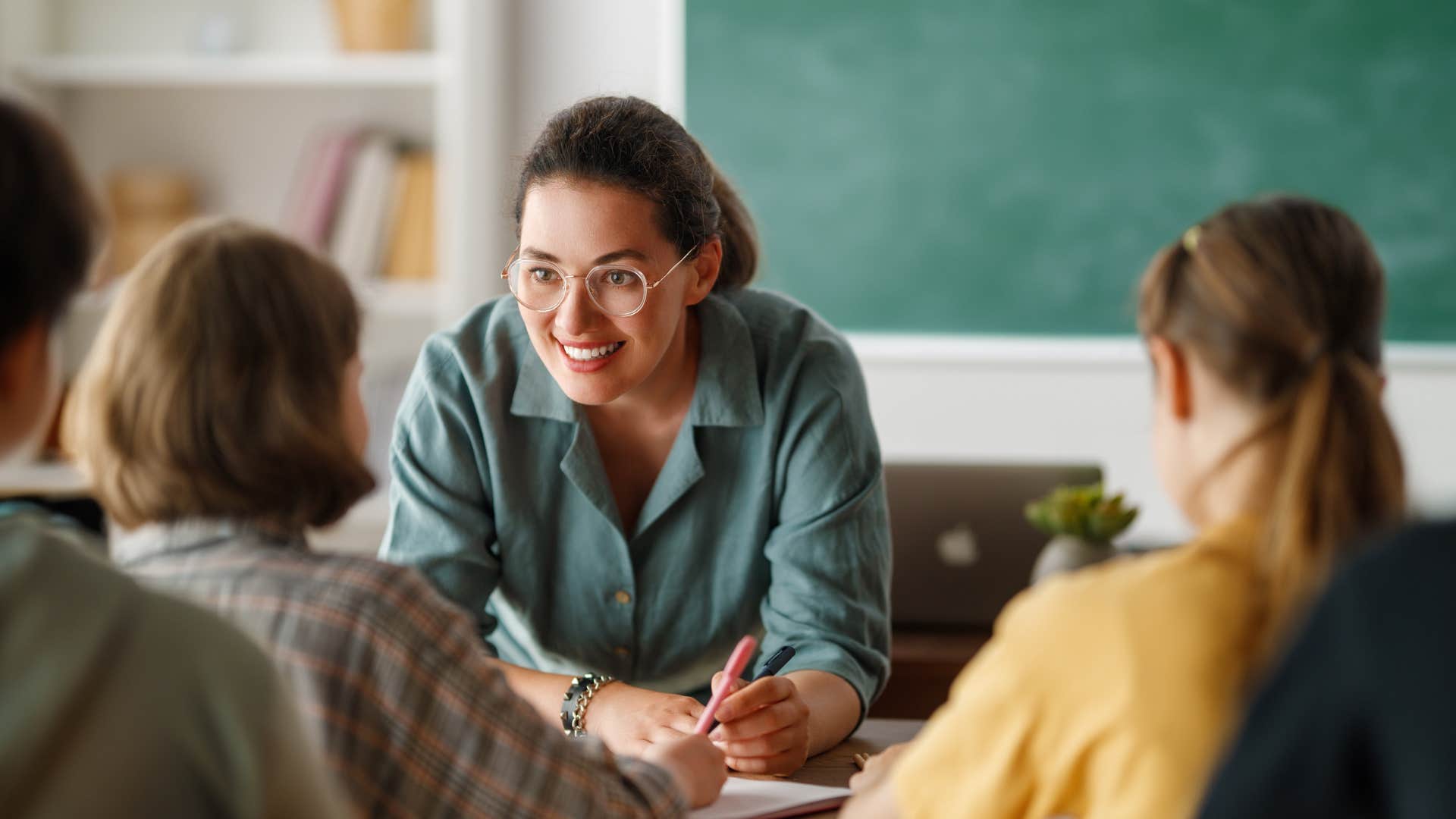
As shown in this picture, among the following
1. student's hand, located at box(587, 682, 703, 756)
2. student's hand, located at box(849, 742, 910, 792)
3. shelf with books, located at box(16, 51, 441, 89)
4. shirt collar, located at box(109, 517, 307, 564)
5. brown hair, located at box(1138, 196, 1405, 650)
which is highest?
shelf with books, located at box(16, 51, 441, 89)

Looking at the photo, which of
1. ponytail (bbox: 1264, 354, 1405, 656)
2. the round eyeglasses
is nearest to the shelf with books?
the round eyeglasses

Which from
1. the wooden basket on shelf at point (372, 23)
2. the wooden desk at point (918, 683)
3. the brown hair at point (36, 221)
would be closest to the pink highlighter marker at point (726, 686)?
the wooden desk at point (918, 683)

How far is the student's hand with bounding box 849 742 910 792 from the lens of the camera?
1.12 meters

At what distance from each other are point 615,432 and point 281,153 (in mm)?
1903

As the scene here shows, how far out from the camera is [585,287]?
60.8 inches

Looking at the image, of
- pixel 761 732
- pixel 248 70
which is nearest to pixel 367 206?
pixel 248 70

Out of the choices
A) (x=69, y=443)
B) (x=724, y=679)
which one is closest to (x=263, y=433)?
(x=69, y=443)

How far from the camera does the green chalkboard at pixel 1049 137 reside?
3.13m

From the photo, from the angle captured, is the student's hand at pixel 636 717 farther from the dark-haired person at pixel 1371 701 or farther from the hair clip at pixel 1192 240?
the dark-haired person at pixel 1371 701

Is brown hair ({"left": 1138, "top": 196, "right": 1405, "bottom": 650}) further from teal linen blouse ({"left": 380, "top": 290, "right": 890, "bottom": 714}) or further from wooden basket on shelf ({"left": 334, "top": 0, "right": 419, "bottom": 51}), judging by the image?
wooden basket on shelf ({"left": 334, "top": 0, "right": 419, "bottom": 51})

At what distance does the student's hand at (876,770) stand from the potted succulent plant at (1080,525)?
24.1 inches

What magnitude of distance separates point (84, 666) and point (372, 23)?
8.42ft

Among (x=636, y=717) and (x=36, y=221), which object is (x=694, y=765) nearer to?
(x=636, y=717)

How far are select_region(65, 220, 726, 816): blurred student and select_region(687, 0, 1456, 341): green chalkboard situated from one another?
8.06ft
